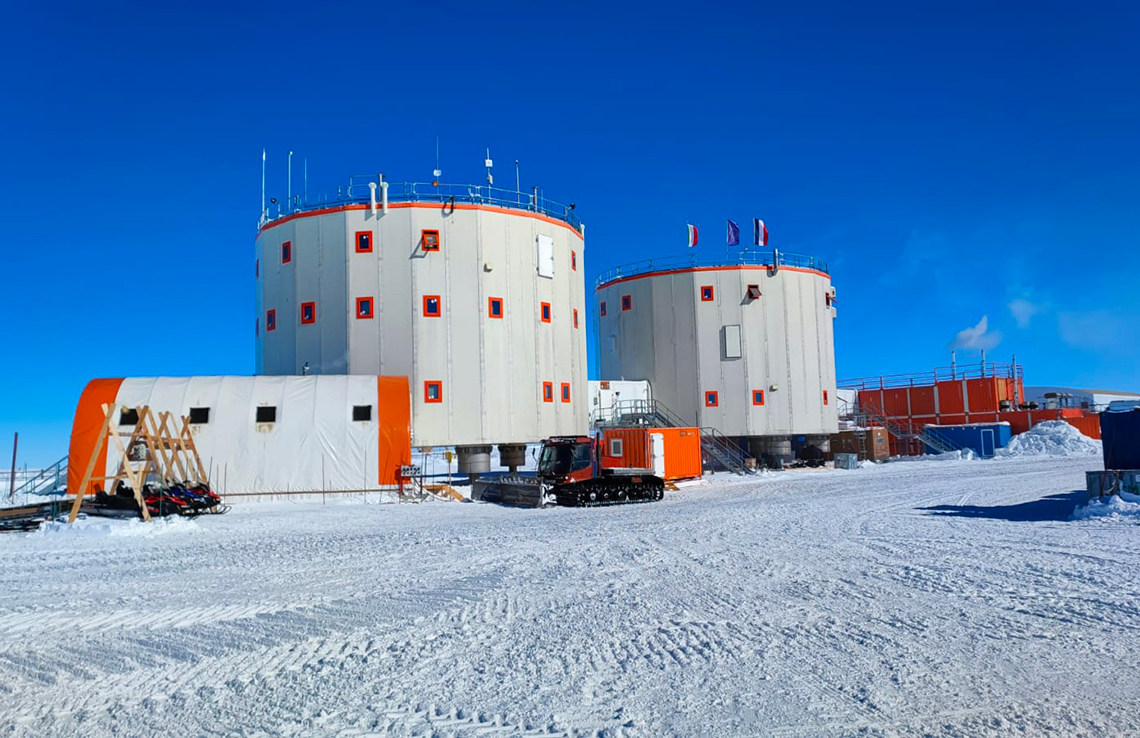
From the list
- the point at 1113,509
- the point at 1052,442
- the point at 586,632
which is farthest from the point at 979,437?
the point at 586,632

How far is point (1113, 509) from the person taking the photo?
17.0 meters

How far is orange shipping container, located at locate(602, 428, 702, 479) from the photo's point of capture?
31.5 meters

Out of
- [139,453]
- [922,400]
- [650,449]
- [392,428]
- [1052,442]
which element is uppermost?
[922,400]

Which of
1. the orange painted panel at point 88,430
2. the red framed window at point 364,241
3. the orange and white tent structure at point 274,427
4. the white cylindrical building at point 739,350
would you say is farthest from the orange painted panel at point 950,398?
the orange painted panel at point 88,430

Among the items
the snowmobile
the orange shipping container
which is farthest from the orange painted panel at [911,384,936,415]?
the snowmobile

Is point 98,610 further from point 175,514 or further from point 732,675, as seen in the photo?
point 175,514

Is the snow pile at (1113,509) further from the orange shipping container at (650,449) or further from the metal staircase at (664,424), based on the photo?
the metal staircase at (664,424)

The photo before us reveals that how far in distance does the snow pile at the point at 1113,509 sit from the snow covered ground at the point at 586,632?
25 centimetres

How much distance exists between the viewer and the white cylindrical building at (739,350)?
43.5 metres

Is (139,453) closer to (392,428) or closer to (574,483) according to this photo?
(392,428)

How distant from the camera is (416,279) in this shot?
107 ft

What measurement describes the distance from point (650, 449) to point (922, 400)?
3240cm

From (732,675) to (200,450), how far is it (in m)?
24.5

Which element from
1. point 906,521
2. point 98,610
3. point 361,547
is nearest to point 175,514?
point 361,547
